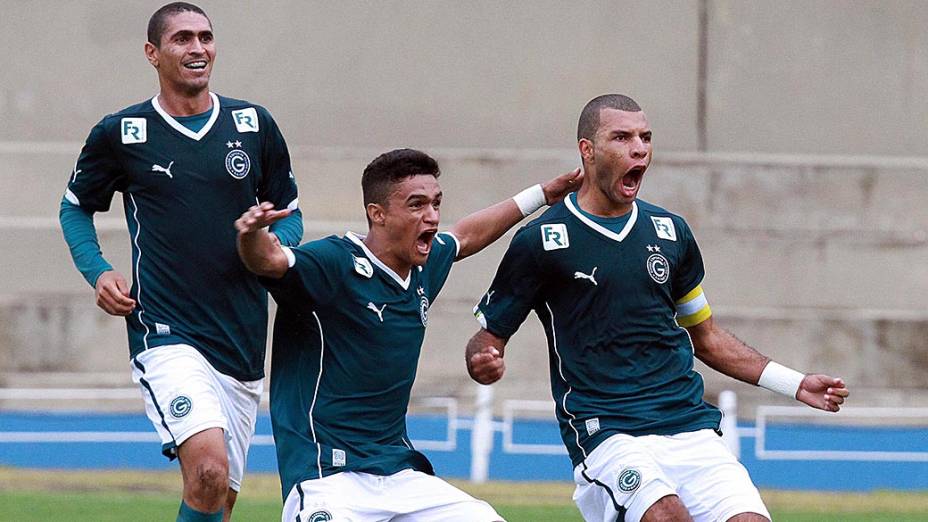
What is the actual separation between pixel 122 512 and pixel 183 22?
170 inches

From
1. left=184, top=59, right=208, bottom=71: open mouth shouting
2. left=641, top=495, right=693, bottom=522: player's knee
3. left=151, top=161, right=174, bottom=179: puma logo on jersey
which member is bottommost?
left=641, top=495, right=693, bottom=522: player's knee

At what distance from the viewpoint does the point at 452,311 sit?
16.1m

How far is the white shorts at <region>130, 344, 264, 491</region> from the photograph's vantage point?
6266 mm

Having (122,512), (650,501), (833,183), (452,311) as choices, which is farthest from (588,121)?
(833,183)

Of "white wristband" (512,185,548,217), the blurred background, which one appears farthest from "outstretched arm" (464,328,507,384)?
the blurred background

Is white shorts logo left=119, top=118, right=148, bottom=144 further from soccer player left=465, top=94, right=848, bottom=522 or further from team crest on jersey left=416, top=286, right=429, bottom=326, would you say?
soccer player left=465, top=94, right=848, bottom=522

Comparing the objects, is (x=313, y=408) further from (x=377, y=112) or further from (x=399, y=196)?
(x=377, y=112)

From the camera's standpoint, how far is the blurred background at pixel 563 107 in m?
16.7

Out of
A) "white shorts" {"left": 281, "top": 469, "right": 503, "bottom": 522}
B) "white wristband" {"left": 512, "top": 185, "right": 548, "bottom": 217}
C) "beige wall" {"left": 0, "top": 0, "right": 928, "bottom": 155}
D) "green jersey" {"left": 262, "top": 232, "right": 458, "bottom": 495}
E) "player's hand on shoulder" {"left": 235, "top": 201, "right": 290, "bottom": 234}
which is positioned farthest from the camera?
"beige wall" {"left": 0, "top": 0, "right": 928, "bottom": 155}

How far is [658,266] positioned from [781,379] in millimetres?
722

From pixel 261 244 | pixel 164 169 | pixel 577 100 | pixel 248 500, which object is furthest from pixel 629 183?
pixel 577 100

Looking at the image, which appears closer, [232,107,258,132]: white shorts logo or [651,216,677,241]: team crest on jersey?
[651,216,677,241]: team crest on jersey

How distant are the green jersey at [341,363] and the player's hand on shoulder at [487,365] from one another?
239 millimetres

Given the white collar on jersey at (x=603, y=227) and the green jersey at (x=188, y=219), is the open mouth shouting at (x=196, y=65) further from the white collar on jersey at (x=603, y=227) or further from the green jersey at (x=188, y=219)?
the white collar on jersey at (x=603, y=227)
